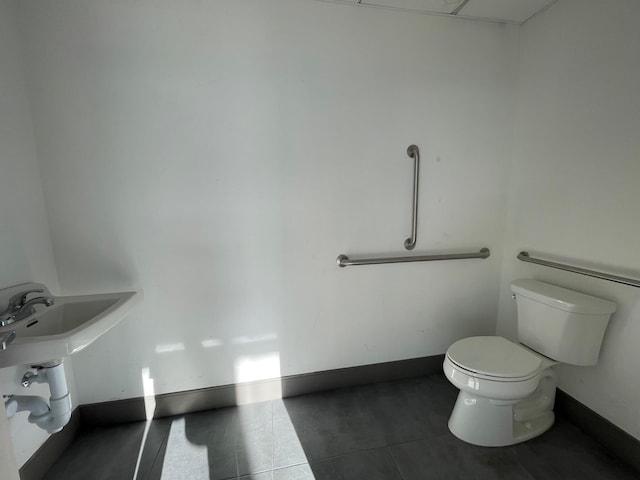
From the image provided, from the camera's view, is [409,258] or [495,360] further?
[409,258]

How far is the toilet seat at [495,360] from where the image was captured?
1.22 m

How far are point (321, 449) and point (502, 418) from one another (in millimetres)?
852

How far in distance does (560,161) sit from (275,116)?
148cm

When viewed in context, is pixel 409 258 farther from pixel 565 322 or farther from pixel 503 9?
pixel 503 9

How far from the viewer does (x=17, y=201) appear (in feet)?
3.80

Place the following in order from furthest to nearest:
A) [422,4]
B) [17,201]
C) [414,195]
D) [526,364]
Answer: [414,195], [422,4], [526,364], [17,201]

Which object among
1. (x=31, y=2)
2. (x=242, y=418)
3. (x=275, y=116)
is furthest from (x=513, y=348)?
(x=31, y=2)

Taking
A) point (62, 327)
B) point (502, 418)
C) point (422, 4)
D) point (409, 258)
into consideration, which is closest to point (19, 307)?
point (62, 327)

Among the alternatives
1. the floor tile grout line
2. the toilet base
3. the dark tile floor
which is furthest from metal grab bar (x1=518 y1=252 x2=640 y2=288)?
the floor tile grout line

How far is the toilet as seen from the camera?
1.23 meters

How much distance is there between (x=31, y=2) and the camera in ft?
3.95

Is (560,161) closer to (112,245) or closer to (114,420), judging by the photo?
(112,245)

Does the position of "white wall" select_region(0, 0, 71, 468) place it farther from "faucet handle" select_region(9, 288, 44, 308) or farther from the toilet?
the toilet

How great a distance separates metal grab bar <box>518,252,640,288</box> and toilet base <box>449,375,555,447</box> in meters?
0.55
